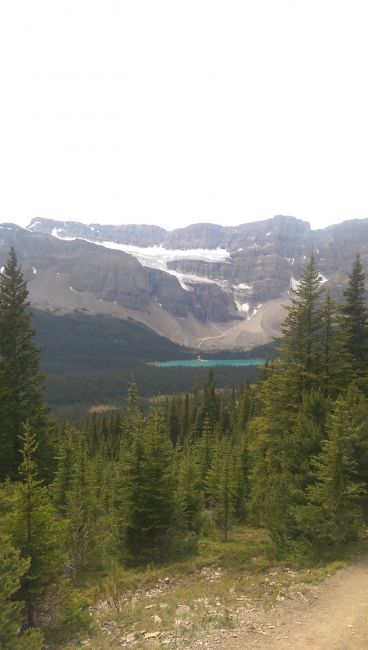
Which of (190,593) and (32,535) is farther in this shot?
(190,593)

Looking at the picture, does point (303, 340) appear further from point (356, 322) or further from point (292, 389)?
point (356, 322)

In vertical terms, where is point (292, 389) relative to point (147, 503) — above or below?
above

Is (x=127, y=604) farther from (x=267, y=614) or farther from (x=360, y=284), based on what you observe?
(x=360, y=284)

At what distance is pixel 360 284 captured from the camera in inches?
1122

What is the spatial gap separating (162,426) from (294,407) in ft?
23.7

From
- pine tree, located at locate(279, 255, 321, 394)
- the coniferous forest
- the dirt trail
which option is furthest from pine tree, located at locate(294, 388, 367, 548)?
pine tree, located at locate(279, 255, 321, 394)

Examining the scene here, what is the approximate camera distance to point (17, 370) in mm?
23516

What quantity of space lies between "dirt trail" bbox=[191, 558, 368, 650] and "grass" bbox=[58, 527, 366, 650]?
0.47 m

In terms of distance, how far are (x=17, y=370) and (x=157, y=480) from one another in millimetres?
10167

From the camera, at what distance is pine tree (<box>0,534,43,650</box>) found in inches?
385

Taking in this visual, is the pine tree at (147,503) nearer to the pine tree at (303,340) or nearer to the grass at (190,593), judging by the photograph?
the grass at (190,593)

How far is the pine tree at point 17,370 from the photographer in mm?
22766

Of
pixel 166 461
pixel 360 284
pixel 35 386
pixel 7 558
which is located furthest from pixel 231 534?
pixel 7 558

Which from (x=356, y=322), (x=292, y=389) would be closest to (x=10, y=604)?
(x=292, y=389)
